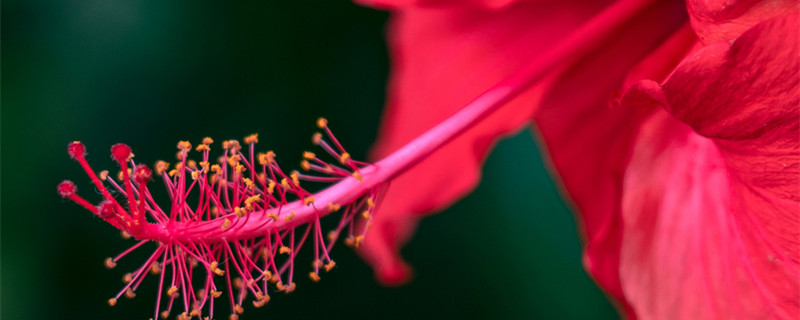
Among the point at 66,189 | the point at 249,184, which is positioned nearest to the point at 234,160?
the point at 249,184

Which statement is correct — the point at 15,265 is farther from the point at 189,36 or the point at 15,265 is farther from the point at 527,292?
the point at 527,292

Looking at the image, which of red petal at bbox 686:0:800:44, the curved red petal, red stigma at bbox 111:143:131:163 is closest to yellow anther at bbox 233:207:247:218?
red stigma at bbox 111:143:131:163

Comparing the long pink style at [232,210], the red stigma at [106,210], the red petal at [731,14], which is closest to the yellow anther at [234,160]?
the long pink style at [232,210]

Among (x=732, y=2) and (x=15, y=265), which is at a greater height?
(x=15, y=265)

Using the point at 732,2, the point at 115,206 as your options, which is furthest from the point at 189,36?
the point at 732,2

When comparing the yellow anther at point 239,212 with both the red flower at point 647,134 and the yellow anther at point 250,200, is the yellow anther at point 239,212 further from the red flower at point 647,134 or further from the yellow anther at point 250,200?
the red flower at point 647,134

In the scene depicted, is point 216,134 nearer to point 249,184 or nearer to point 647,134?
point 249,184
